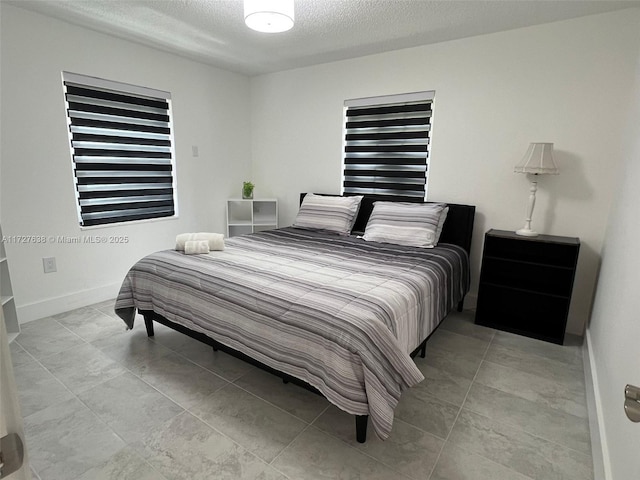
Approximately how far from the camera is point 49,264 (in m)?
2.97


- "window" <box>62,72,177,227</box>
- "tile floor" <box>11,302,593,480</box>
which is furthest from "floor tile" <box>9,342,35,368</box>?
"window" <box>62,72,177,227</box>

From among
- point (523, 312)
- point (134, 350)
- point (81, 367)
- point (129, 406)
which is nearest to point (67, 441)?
point (129, 406)

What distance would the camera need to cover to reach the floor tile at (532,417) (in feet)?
5.64

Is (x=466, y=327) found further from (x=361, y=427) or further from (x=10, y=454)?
(x=10, y=454)

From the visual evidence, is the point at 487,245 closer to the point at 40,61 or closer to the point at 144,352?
the point at 144,352

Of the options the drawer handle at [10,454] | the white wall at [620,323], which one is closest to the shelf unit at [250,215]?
the white wall at [620,323]

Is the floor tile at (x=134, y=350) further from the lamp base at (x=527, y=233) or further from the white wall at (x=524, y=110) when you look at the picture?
the lamp base at (x=527, y=233)

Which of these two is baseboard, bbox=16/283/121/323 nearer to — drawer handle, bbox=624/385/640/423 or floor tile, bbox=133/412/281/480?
floor tile, bbox=133/412/281/480

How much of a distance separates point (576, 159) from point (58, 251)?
4342 millimetres

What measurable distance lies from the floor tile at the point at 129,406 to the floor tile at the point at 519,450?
1497 millimetres

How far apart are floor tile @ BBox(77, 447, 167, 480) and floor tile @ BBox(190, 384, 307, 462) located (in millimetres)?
333

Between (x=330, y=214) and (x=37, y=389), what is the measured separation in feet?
8.41

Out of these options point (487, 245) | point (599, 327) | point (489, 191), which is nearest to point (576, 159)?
point (489, 191)

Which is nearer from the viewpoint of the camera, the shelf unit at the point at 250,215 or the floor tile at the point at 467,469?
the floor tile at the point at 467,469
